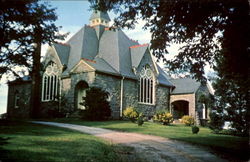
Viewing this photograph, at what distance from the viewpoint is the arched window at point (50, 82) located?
83.7 feet

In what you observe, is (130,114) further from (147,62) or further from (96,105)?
(147,62)

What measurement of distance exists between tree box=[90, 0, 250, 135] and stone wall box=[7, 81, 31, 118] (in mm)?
21162

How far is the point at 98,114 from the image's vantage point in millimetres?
20391

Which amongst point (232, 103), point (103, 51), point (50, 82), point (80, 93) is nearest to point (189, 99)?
point (103, 51)

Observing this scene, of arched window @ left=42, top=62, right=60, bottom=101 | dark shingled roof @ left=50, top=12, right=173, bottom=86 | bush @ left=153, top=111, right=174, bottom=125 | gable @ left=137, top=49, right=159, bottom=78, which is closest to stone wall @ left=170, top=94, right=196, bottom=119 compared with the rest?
gable @ left=137, top=49, right=159, bottom=78

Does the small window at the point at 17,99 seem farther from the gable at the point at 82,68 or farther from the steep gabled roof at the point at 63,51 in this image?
the gable at the point at 82,68

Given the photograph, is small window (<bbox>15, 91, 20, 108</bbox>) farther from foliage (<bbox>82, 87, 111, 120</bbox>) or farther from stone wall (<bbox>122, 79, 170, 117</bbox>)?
stone wall (<bbox>122, 79, 170, 117</bbox>)

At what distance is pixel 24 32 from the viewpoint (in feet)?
46.5

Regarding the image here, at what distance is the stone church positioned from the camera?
77.3 feet

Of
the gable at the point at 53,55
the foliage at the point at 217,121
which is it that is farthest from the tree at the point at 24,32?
the foliage at the point at 217,121

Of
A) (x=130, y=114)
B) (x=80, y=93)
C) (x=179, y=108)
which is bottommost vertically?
(x=130, y=114)

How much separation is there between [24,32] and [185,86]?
69.8 ft

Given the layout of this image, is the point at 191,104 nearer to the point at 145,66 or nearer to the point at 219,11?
the point at 145,66

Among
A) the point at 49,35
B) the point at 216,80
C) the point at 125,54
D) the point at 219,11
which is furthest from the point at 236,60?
the point at 125,54
